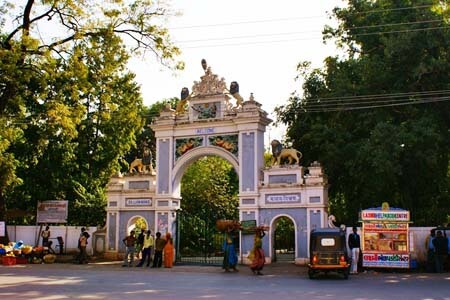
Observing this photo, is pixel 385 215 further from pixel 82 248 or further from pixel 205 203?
pixel 205 203

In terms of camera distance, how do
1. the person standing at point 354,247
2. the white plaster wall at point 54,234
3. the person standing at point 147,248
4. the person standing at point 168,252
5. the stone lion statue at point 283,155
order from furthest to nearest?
the white plaster wall at point 54,234, the stone lion statue at point 283,155, the person standing at point 147,248, the person standing at point 168,252, the person standing at point 354,247

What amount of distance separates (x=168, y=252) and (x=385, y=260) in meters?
8.99


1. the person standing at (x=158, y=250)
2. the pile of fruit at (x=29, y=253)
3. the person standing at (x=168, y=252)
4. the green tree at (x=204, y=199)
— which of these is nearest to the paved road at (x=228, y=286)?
the person standing at (x=168, y=252)

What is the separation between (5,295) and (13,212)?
683 inches

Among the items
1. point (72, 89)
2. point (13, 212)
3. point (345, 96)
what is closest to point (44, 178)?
point (13, 212)

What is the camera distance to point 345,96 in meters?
24.2

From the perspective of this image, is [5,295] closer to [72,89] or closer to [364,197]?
Result: [72,89]

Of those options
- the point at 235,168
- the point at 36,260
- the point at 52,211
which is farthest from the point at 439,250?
the point at 52,211

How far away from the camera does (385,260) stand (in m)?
20.4

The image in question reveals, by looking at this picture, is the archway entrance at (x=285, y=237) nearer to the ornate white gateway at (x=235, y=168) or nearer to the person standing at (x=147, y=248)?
the ornate white gateway at (x=235, y=168)

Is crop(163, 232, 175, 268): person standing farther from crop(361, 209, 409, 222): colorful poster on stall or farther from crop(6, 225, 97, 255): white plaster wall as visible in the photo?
crop(361, 209, 409, 222): colorful poster on stall

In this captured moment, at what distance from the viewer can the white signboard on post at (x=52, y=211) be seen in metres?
28.5

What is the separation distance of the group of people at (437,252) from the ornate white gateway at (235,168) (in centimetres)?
446

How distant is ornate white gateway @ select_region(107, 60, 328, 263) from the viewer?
921 inches
